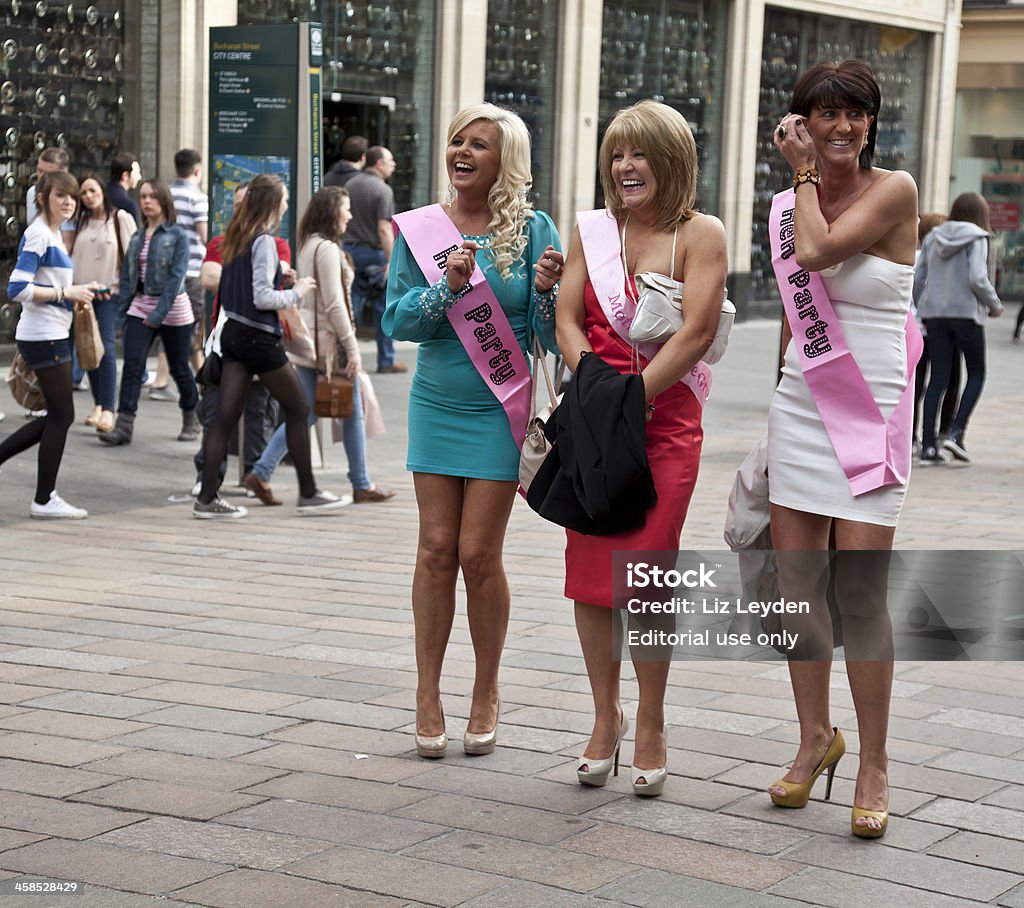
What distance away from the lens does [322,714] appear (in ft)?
17.1

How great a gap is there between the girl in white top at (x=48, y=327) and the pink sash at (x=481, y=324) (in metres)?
4.13

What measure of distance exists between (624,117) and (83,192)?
8129 mm

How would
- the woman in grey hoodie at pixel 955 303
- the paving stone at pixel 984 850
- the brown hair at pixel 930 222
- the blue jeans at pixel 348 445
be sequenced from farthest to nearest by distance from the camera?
the brown hair at pixel 930 222 < the woman in grey hoodie at pixel 955 303 < the blue jeans at pixel 348 445 < the paving stone at pixel 984 850

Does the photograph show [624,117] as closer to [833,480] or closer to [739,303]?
[833,480]

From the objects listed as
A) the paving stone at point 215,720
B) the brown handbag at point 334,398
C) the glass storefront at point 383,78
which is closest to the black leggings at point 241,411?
the brown handbag at point 334,398

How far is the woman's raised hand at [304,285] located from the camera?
9.09m

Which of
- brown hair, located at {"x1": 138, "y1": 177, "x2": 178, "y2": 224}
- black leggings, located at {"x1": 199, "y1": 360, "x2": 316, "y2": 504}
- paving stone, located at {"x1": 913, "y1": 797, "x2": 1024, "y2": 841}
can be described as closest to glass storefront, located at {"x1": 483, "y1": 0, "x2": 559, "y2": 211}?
brown hair, located at {"x1": 138, "y1": 177, "x2": 178, "y2": 224}

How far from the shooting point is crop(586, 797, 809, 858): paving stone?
4.11m

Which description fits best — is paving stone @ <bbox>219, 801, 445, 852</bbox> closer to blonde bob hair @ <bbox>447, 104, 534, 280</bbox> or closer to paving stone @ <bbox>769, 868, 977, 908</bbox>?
paving stone @ <bbox>769, 868, 977, 908</bbox>

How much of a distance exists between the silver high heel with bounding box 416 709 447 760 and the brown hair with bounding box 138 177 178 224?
702 cm

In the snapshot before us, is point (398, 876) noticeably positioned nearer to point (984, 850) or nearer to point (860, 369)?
point (984, 850)

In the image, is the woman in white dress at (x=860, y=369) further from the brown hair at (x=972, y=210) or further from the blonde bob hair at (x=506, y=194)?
the brown hair at (x=972, y=210)

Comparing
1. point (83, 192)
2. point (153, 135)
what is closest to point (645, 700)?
point (83, 192)

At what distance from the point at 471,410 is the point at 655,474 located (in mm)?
681
